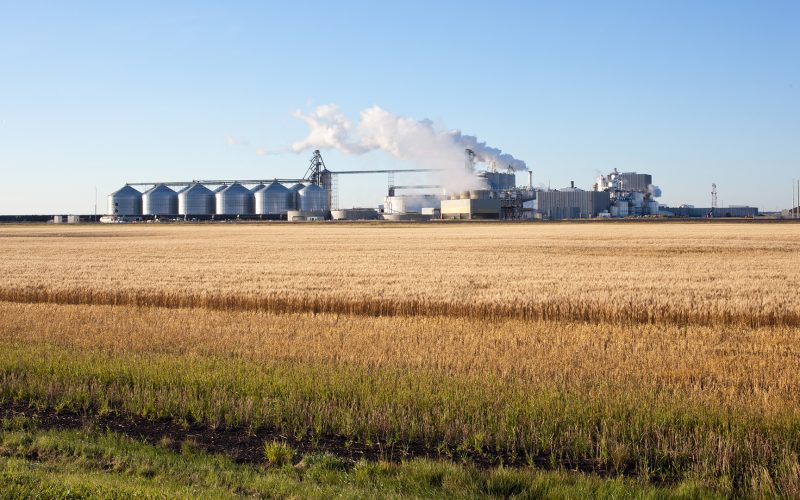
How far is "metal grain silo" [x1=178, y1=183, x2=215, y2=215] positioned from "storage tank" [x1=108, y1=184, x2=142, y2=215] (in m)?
11.0

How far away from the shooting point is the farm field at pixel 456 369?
30.3ft

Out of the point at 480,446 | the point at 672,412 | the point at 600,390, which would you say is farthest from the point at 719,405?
the point at 480,446

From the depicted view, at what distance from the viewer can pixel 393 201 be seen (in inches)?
7165

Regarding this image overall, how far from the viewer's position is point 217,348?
51.3ft

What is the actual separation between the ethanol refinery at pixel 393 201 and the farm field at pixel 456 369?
4889 inches

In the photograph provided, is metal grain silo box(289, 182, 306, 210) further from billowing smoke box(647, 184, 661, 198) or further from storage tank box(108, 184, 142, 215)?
billowing smoke box(647, 184, 661, 198)

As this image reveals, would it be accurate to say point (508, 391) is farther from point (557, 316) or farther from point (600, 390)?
point (557, 316)

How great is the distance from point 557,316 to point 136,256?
108 ft

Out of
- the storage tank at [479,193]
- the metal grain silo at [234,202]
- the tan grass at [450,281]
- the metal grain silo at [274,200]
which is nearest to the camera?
the tan grass at [450,281]

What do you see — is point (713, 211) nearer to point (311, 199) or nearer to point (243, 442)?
point (311, 199)

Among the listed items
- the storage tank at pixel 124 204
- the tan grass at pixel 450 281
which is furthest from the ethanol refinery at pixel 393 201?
the tan grass at pixel 450 281

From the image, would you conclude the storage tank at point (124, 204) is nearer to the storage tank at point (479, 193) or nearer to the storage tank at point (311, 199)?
the storage tank at point (311, 199)

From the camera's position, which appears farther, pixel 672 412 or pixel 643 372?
pixel 643 372

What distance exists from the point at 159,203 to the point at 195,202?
9425mm
